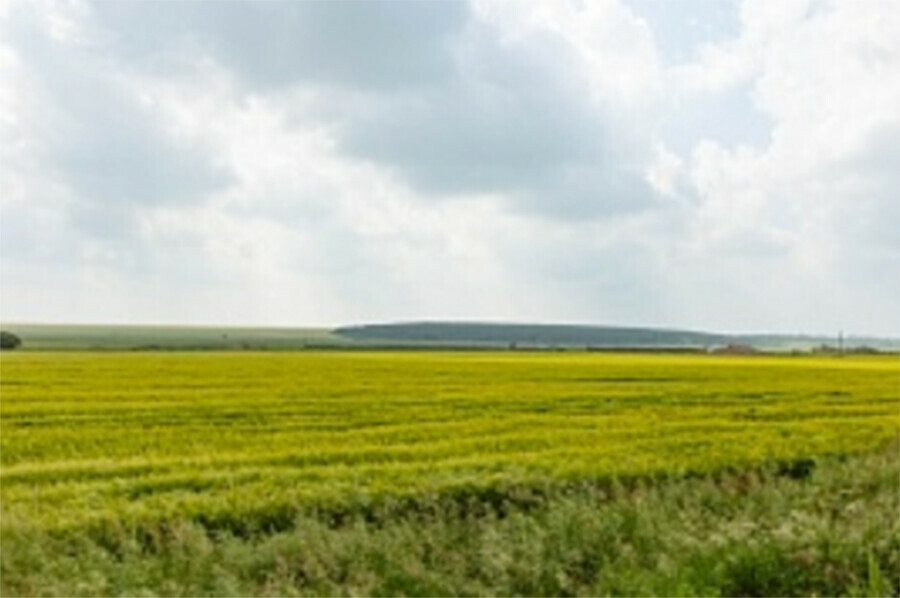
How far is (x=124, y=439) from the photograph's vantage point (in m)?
17.8

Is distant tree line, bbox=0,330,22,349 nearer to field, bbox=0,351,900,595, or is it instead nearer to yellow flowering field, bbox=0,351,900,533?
yellow flowering field, bbox=0,351,900,533

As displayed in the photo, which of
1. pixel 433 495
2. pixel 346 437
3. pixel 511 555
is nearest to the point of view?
pixel 511 555

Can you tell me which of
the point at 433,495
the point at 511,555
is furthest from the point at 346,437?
the point at 511,555

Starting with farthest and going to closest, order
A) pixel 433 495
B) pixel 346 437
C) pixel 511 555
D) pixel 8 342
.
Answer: pixel 8 342 → pixel 346 437 → pixel 433 495 → pixel 511 555

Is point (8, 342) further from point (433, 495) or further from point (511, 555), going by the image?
point (511, 555)

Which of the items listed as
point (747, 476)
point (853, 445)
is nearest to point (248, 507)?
point (747, 476)

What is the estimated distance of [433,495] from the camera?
42.4 ft

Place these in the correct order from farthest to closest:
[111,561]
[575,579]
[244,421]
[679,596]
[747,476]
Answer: [244,421] < [747,476] < [111,561] < [575,579] < [679,596]

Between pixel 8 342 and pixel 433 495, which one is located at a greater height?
pixel 8 342

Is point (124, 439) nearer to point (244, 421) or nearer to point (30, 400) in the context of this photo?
point (244, 421)

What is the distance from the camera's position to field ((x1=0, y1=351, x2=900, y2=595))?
8672mm

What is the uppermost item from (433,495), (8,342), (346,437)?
(8,342)

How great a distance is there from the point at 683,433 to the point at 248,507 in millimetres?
11307

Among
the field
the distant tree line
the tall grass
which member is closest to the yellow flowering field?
the field
